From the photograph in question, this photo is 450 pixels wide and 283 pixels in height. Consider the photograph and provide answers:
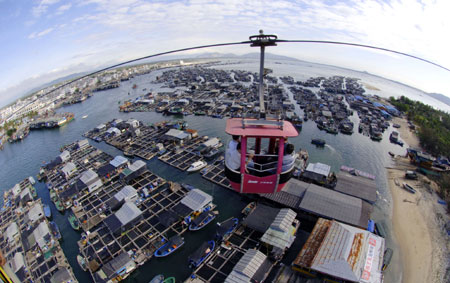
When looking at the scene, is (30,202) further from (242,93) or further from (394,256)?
Answer: (242,93)

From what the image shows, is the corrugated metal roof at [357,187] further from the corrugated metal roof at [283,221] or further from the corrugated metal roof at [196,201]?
the corrugated metal roof at [196,201]

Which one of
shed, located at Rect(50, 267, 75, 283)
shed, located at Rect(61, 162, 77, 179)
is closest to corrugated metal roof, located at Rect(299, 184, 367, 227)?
shed, located at Rect(50, 267, 75, 283)

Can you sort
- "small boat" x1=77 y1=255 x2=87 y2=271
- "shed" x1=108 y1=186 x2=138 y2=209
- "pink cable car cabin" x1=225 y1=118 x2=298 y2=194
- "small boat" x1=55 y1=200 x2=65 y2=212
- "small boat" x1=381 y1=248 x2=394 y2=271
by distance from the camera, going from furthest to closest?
1. "small boat" x1=55 y1=200 x2=65 y2=212
2. "shed" x1=108 y1=186 x2=138 y2=209
3. "small boat" x1=77 y1=255 x2=87 y2=271
4. "small boat" x1=381 y1=248 x2=394 y2=271
5. "pink cable car cabin" x1=225 y1=118 x2=298 y2=194

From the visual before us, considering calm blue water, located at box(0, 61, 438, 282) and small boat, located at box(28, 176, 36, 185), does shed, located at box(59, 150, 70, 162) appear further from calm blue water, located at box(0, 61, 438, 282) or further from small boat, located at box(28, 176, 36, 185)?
calm blue water, located at box(0, 61, 438, 282)

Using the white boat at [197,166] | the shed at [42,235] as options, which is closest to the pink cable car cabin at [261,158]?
the white boat at [197,166]

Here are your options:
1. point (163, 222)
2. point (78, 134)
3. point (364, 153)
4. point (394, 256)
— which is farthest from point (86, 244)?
point (364, 153)
